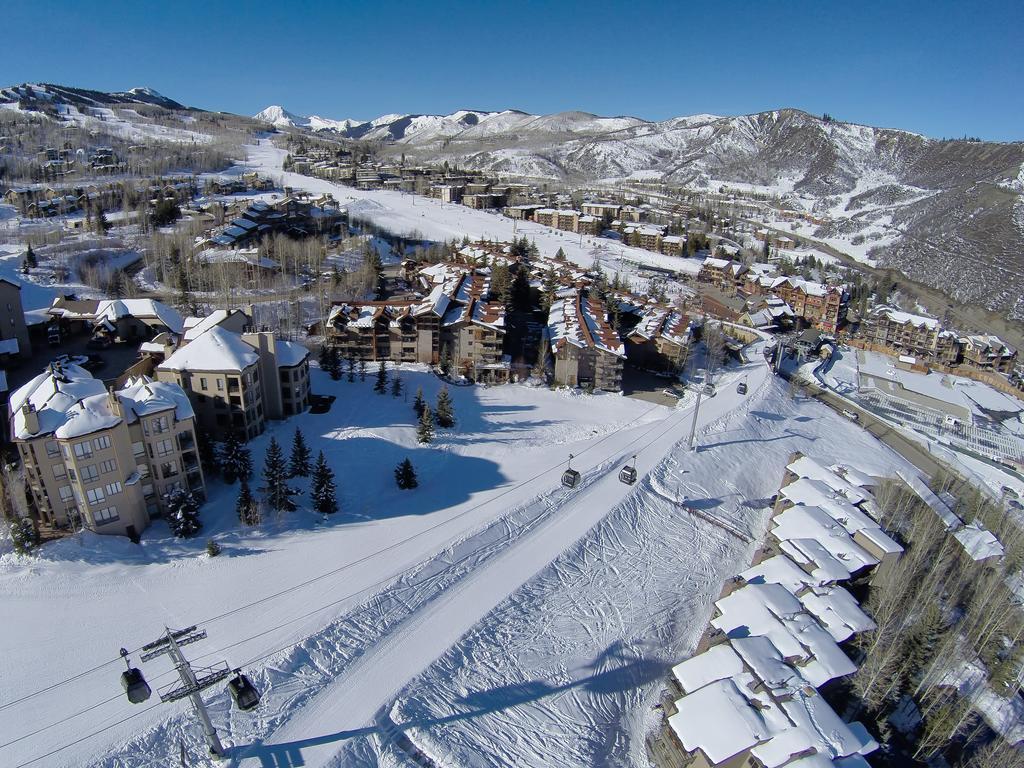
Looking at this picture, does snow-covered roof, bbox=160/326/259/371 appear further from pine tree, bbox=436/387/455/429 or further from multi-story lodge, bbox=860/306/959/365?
multi-story lodge, bbox=860/306/959/365

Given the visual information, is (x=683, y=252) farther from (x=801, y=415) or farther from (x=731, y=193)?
(x=731, y=193)

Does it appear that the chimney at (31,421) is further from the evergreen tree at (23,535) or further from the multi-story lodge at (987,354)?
the multi-story lodge at (987,354)

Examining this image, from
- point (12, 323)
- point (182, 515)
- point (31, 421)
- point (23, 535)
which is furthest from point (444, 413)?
point (12, 323)

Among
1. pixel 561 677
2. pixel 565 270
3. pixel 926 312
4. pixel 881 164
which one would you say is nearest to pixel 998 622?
pixel 561 677

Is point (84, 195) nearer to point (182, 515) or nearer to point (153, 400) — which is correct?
point (153, 400)

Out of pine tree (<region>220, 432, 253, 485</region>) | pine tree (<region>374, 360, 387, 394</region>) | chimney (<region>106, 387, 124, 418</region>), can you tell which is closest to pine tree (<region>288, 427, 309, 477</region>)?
pine tree (<region>220, 432, 253, 485</region>)

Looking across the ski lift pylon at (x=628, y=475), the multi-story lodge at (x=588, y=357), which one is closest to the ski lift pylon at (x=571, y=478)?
the ski lift pylon at (x=628, y=475)
